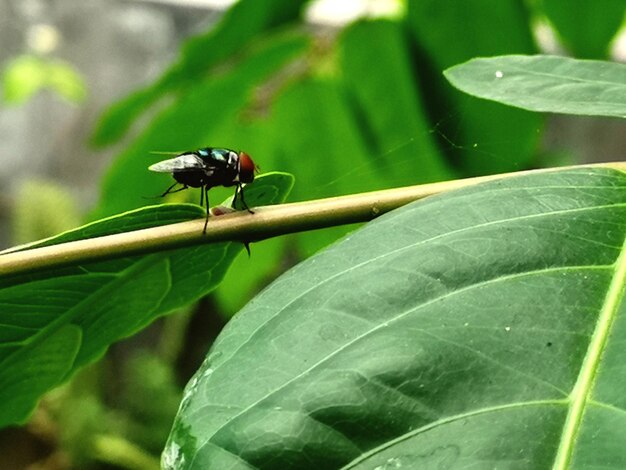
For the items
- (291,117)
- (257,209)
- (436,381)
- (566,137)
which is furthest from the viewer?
(566,137)

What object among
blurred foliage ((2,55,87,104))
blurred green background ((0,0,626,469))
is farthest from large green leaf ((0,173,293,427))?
blurred foliage ((2,55,87,104))

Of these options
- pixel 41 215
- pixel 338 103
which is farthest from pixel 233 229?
pixel 41 215

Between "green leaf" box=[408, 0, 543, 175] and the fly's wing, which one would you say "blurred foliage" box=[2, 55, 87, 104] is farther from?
the fly's wing

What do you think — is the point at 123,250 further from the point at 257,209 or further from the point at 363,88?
the point at 363,88

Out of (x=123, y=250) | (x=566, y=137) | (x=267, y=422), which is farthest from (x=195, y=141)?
(x=566, y=137)

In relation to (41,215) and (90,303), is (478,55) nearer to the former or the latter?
(90,303)
